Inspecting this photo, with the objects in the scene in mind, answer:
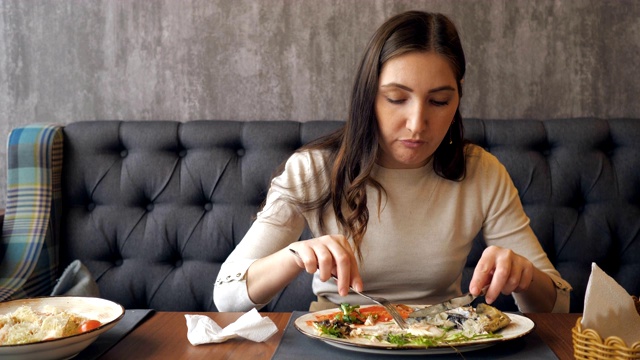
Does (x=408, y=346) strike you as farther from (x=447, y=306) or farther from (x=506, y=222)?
(x=506, y=222)

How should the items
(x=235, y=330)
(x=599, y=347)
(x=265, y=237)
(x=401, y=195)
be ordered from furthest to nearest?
(x=401, y=195)
(x=265, y=237)
(x=235, y=330)
(x=599, y=347)

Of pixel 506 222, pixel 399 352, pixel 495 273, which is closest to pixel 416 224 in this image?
pixel 506 222

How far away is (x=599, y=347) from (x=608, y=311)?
0.21 ft

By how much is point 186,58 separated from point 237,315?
4.26 ft

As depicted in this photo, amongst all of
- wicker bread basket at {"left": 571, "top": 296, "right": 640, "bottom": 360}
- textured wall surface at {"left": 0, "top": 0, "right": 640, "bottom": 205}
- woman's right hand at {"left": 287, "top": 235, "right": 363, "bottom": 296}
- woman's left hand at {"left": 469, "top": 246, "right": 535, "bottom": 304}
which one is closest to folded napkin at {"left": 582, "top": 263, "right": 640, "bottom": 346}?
wicker bread basket at {"left": 571, "top": 296, "right": 640, "bottom": 360}

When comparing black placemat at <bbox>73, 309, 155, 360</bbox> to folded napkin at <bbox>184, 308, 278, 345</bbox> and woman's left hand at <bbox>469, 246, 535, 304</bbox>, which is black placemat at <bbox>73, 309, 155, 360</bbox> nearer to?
folded napkin at <bbox>184, 308, 278, 345</bbox>

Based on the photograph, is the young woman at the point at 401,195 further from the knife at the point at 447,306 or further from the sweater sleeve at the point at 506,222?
the knife at the point at 447,306

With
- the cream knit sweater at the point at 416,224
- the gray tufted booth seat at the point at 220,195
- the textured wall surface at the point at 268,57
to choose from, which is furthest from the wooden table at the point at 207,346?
the textured wall surface at the point at 268,57

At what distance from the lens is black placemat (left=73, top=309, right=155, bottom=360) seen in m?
1.06

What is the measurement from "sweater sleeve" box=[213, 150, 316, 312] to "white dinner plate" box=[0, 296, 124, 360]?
1.00ft

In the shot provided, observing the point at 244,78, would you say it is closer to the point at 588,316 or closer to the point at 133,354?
the point at 133,354

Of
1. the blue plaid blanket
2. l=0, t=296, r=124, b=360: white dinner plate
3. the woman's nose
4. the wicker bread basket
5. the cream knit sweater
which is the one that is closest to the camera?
the wicker bread basket

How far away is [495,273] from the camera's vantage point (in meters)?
1.15

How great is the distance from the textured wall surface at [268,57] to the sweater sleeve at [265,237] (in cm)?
75
